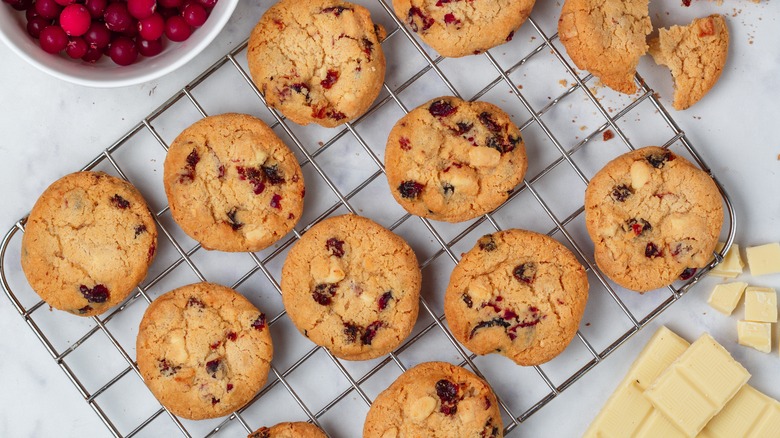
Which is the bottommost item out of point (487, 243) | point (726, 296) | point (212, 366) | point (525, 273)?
point (726, 296)

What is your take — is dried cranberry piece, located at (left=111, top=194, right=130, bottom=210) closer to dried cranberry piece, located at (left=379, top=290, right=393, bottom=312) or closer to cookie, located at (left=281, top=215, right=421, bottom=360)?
cookie, located at (left=281, top=215, right=421, bottom=360)

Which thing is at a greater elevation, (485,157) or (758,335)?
(485,157)

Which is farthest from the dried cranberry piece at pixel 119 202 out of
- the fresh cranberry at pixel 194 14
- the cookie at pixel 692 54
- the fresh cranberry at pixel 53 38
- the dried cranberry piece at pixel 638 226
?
the cookie at pixel 692 54

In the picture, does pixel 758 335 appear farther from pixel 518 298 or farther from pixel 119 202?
pixel 119 202

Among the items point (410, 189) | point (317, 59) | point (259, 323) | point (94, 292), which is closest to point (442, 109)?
point (410, 189)

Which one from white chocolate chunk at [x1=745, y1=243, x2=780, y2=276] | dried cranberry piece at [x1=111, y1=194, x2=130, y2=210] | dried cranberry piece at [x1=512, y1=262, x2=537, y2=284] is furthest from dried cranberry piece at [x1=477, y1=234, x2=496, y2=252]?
dried cranberry piece at [x1=111, y1=194, x2=130, y2=210]

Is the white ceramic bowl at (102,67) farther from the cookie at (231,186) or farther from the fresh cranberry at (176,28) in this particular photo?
the cookie at (231,186)
